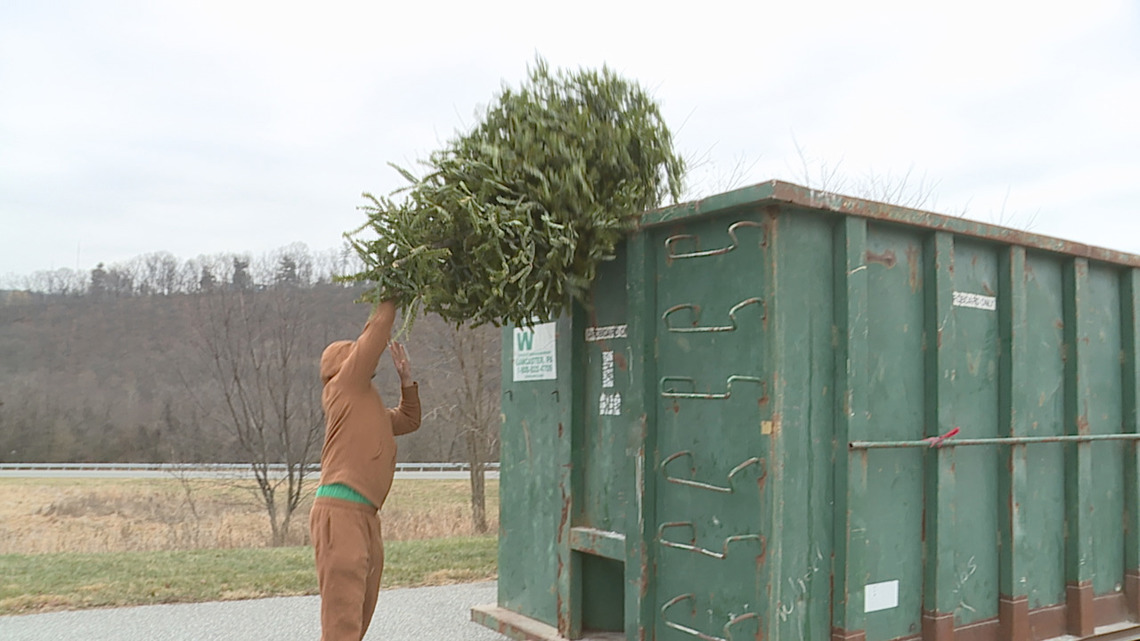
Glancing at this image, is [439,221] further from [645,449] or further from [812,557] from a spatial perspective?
[812,557]

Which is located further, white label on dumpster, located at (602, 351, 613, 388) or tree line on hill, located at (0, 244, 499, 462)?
tree line on hill, located at (0, 244, 499, 462)

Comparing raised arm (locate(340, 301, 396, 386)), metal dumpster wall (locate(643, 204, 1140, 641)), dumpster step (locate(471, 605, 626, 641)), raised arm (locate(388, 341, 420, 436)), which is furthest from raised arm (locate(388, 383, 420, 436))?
metal dumpster wall (locate(643, 204, 1140, 641))

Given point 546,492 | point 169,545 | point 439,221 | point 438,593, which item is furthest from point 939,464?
point 169,545

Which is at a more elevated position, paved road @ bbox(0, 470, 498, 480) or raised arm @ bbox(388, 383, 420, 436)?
raised arm @ bbox(388, 383, 420, 436)

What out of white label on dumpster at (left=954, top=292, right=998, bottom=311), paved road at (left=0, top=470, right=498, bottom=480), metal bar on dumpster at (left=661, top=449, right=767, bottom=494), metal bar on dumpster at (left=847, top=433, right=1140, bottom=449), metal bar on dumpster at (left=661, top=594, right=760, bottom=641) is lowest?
paved road at (left=0, top=470, right=498, bottom=480)

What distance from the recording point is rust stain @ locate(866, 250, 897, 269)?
4.29 meters

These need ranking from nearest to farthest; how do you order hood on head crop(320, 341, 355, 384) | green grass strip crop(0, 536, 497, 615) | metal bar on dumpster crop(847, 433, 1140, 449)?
metal bar on dumpster crop(847, 433, 1140, 449) < hood on head crop(320, 341, 355, 384) < green grass strip crop(0, 536, 497, 615)

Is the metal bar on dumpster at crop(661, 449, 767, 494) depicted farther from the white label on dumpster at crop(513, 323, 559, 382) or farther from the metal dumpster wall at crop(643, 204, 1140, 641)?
the white label on dumpster at crop(513, 323, 559, 382)

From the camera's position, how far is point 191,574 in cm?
830

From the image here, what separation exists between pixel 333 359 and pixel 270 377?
13353mm

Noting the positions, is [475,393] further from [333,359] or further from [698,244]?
[698,244]

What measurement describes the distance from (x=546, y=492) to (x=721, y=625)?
1316 mm

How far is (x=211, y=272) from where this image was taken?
64.9 ft

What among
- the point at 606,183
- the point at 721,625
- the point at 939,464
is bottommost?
the point at 721,625
